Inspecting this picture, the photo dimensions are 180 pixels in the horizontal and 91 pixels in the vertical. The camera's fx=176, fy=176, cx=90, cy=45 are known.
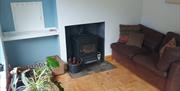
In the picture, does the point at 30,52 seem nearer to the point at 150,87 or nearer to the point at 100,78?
the point at 100,78

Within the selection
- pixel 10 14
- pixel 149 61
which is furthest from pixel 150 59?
pixel 10 14

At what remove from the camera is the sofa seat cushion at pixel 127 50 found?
126 inches

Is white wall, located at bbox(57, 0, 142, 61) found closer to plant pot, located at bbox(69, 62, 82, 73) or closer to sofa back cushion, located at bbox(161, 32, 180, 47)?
plant pot, located at bbox(69, 62, 82, 73)

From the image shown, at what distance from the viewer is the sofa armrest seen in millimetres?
2357

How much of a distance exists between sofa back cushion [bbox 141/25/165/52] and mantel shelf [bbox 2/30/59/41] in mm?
1751

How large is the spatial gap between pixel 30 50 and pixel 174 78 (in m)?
2.54

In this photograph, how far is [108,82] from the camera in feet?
9.94

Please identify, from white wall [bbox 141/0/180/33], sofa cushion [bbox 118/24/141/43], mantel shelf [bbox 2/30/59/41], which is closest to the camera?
mantel shelf [bbox 2/30/59/41]

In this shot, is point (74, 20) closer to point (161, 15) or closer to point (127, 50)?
point (127, 50)

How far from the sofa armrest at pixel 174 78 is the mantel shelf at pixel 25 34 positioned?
6.64 ft

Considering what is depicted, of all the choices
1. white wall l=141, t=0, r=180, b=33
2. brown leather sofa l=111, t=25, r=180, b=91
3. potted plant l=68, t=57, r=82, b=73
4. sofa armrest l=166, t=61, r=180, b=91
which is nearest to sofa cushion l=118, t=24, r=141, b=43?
brown leather sofa l=111, t=25, r=180, b=91

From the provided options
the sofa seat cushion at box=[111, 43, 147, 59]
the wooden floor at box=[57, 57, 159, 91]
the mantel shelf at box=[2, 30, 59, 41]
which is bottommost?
the wooden floor at box=[57, 57, 159, 91]

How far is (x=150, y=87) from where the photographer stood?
285 centimetres

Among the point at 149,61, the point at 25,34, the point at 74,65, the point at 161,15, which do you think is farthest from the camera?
the point at 161,15
